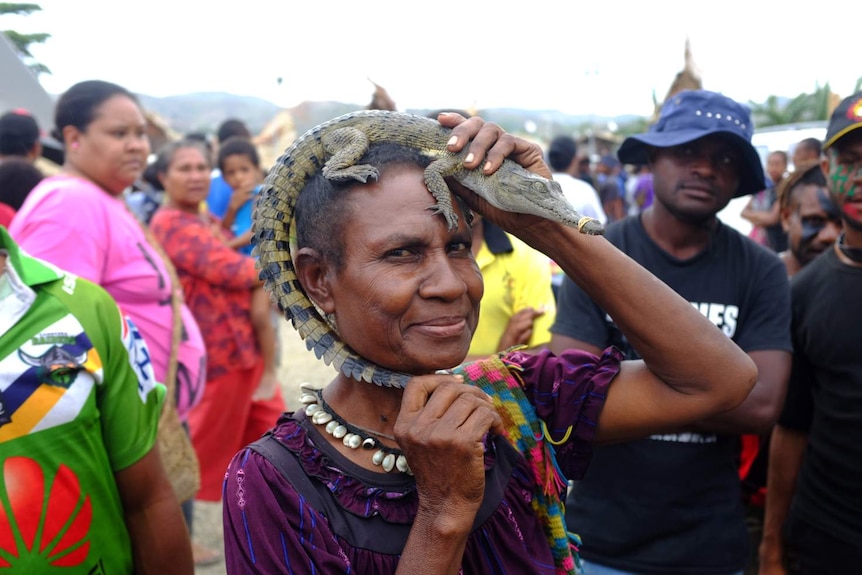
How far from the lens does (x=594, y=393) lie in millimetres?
1851

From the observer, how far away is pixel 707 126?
290 cm

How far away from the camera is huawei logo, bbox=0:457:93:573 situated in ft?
6.17

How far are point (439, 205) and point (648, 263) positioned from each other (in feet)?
5.14

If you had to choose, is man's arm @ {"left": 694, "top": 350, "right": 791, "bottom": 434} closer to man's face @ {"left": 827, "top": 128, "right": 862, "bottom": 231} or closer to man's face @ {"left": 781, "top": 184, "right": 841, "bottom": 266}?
man's face @ {"left": 827, "top": 128, "right": 862, "bottom": 231}

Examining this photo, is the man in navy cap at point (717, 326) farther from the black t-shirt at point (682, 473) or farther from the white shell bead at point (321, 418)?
the white shell bead at point (321, 418)

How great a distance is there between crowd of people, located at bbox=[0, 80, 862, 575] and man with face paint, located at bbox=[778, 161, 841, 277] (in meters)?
1.19

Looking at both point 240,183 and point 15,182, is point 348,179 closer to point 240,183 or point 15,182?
point 15,182

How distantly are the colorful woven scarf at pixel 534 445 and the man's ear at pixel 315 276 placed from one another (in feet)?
1.27

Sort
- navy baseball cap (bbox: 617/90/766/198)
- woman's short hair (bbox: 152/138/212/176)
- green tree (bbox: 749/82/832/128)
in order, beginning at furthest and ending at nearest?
green tree (bbox: 749/82/832/128), woman's short hair (bbox: 152/138/212/176), navy baseball cap (bbox: 617/90/766/198)

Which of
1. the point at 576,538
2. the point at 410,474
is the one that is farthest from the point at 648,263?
the point at 410,474

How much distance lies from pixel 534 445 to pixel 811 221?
3182mm

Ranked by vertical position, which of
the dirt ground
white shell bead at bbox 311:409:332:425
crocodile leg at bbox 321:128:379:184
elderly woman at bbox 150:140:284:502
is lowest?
the dirt ground

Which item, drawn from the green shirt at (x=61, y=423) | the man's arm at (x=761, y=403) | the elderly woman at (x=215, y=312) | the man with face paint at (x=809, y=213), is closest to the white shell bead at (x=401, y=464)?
the green shirt at (x=61, y=423)

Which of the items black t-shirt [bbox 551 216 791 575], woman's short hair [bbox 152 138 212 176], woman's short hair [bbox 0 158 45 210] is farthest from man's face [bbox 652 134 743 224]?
woman's short hair [bbox 0 158 45 210]
